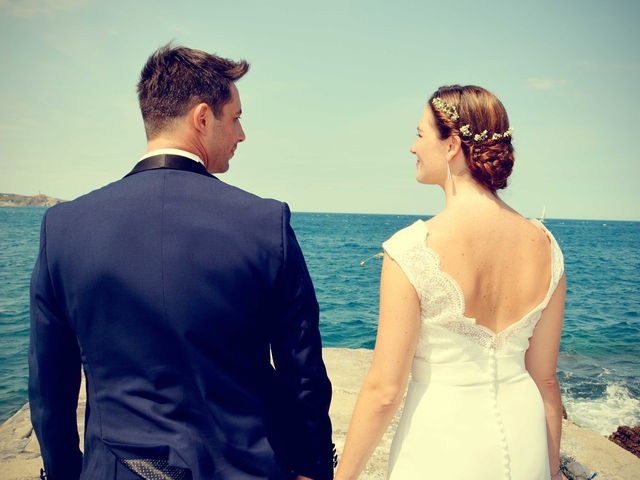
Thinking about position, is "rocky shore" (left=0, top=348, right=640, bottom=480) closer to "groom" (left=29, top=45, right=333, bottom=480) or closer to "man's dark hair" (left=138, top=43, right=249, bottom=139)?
"groom" (left=29, top=45, right=333, bottom=480)

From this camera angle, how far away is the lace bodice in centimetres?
193

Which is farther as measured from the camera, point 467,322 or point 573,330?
point 573,330

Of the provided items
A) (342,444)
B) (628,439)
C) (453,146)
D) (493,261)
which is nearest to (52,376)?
(493,261)

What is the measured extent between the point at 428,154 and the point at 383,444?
3455 mm

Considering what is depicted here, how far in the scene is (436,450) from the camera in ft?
6.71

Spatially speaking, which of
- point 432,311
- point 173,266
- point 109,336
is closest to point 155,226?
point 173,266

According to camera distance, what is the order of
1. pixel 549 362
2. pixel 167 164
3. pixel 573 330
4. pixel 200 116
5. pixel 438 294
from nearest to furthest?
pixel 167 164, pixel 200 116, pixel 438 294, pixel 549 362, pixel 573 330

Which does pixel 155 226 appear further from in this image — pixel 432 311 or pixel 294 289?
pixel 432 311

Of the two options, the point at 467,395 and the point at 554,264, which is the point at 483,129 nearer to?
the point at 554,264

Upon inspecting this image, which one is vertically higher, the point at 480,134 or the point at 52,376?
the point at 480,134

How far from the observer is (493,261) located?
1945 millimetres

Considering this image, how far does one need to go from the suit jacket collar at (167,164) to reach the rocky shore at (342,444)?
3451 millimetres

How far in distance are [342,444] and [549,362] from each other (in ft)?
10.0

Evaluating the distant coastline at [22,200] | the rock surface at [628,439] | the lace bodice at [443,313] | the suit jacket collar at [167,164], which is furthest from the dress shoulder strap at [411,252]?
the distant coastline at [22,200]
